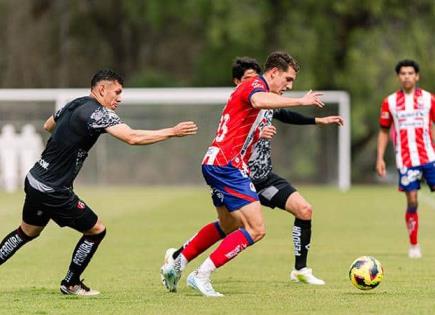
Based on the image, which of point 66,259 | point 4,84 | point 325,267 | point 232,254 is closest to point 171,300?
point 232,254

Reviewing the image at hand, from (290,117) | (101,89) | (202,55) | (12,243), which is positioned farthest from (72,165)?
(202,55)

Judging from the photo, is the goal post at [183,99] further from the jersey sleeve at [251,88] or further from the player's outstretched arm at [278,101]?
the player's outstretched arm at [278,101]

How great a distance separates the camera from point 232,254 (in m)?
10.9

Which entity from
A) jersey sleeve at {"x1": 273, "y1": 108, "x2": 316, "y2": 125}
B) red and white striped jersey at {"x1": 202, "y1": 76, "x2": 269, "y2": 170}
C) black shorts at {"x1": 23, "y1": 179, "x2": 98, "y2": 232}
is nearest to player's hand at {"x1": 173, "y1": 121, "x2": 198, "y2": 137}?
red and white striped jersey at {"x1": 202, "y1": 76, "x2": 269, "y2": 170}

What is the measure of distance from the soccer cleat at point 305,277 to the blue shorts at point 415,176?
353 centimetres

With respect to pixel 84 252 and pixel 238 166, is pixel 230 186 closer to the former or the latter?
pixel 238 166

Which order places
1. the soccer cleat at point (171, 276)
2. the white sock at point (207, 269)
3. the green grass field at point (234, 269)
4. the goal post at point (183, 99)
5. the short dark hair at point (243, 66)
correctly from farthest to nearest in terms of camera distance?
the goal post at point (183, 99) < the short dark hair at point (243, 66) < the soccer cleat at point (171, 276) < the white sock at point (207, 269) < the green grass field at point (234, 269)

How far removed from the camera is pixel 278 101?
10414 mm

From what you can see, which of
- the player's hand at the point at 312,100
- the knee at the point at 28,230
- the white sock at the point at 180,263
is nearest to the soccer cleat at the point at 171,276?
the white sock at the point at 180,263

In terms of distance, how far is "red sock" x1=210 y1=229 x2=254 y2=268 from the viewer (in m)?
10.9

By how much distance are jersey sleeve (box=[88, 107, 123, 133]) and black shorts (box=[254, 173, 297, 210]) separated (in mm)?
2456

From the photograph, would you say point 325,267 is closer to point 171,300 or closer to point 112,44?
point 171,300

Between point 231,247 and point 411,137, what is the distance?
546 centimetres

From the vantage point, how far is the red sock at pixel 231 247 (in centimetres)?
1087
